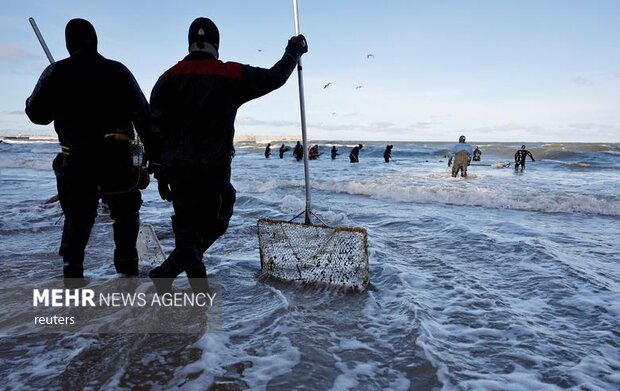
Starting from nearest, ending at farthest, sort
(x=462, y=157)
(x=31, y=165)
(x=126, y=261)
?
(x=126, y=261), (x=462, y=157), (x=31, y=165)

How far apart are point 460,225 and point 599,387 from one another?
4.60 m

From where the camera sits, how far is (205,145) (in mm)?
2588

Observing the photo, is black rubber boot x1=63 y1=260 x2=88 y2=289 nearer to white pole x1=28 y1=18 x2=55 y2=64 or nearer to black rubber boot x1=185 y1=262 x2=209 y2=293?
black rubber boot x1=185 y1=262 x2=209 y2=293

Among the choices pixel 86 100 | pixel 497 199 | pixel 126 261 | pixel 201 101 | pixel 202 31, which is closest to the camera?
pixel 201 101

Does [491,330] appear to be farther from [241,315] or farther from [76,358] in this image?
[76,358]

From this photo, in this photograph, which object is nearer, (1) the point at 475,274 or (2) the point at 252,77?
(2) the point at 252,77

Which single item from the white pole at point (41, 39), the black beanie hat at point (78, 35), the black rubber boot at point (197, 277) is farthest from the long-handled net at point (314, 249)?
the white pole at point (41, 39)

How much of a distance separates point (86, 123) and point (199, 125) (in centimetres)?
91

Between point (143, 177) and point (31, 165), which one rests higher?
point (143, 177)

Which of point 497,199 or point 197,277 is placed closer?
point 197,277

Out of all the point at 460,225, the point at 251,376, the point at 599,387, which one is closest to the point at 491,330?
the point at 599,387

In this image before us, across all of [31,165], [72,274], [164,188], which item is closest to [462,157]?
[164,188]

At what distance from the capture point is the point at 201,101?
254cm

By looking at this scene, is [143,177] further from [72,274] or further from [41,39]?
[41,39]
